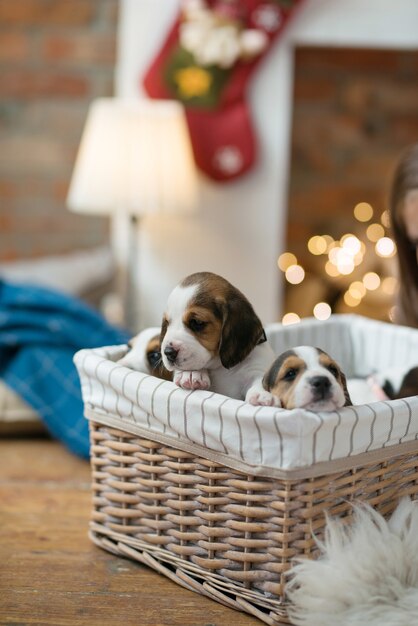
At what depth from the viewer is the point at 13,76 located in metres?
3.32

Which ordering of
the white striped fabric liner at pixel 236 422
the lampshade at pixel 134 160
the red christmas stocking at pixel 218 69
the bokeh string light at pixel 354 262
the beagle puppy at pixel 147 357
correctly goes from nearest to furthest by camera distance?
1. the white striped fabric liner at pixel 236 422
2. the beagle puppy at pixel 147 357
3. the lampshade at pixel 134 160
4. the red christmas stocking at pixel 218 69
5. the bokeh string light at pixel 354 262

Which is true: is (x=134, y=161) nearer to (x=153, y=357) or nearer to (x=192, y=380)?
(x=153, y=357)

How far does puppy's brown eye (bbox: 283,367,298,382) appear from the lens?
1096mm

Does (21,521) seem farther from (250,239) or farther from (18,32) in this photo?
(18,32)

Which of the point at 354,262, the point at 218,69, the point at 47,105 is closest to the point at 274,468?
the point at 218,69

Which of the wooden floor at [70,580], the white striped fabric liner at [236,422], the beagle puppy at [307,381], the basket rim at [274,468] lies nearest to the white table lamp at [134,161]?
the wooden floor at [70,580]

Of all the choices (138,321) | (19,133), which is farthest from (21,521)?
(19,133)

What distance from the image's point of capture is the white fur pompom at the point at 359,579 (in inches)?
40.8

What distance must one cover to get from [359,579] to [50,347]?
3.73 ft

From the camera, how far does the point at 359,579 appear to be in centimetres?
106

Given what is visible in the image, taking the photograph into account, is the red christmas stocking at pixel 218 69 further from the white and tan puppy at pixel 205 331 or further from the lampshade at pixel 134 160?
the white and tan puppy at pixel 205 331

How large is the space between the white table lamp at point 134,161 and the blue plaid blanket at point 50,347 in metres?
0.61

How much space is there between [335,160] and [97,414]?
2.40 m

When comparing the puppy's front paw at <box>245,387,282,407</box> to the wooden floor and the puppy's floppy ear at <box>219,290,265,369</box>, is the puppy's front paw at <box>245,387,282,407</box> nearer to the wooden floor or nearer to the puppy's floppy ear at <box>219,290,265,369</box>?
the puppy's floppy ear at <box>219,290,265,369</box>
